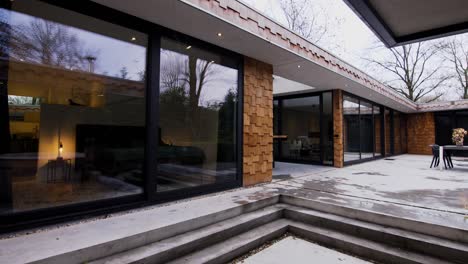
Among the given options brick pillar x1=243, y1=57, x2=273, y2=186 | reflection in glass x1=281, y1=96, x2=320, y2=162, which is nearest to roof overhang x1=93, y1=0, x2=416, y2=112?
brick pillar x1=243, y1=57, x2=273, y2=186

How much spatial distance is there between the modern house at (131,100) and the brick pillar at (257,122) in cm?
2

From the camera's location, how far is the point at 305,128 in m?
8.02

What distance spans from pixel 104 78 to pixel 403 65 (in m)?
21.4

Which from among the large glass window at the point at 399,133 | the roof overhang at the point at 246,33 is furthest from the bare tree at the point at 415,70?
the roof overhang at the point at 246,33

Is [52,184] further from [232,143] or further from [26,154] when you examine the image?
[232,143]

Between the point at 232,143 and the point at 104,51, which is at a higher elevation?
the point at 104,51

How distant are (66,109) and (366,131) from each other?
8.83 meters

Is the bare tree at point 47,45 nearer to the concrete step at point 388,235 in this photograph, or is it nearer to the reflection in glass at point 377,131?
the concrete step at point 388,235

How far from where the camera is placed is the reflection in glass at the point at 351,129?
7727mm

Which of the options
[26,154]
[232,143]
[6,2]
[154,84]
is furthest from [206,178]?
[6,2]

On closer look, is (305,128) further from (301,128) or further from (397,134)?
(397,134)

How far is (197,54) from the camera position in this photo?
147 inches

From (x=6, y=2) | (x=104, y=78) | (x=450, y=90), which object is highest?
(x=450, y=90)

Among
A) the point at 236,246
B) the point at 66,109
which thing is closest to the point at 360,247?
the point at 236,246
